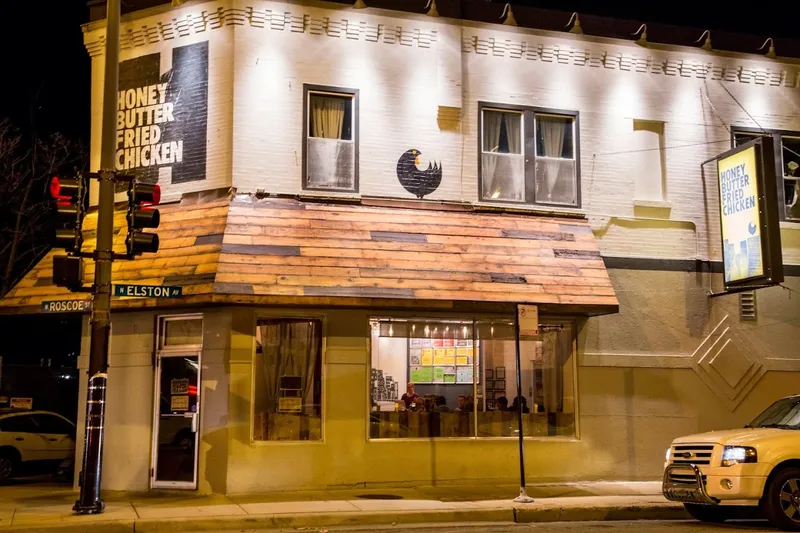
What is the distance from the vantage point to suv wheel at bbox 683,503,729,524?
1203 cm

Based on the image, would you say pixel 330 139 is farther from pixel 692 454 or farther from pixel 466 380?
pixel 692 454

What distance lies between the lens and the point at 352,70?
15867mm

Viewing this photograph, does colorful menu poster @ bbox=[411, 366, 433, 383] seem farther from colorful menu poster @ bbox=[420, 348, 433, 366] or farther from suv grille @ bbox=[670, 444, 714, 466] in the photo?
suv grille @ bbox=[670, 444, 714, 466]

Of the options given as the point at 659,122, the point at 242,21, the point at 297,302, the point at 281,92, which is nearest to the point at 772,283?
the point at 659,122

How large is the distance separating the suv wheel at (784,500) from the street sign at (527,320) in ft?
12.9

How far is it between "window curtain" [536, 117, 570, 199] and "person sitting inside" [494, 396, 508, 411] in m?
3.90

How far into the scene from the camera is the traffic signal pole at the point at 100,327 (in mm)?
12117

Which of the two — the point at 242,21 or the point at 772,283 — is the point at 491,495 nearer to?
the point at 772,283

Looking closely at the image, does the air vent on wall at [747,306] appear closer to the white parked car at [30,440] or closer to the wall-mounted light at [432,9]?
the wall-mounted light at [432,9]

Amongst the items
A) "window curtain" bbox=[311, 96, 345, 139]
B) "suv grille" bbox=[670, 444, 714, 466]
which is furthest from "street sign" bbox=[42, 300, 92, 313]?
"suv grille" bbox=[670, 444, 714, 466]

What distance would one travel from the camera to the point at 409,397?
Result: 15.7 meters

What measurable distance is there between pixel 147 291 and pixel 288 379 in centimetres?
323

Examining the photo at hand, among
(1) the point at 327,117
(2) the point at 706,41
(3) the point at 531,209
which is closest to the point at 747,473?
(3) the point at 531,209

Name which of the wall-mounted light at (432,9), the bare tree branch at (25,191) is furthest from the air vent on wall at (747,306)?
the bare tree branch at (25,191)
